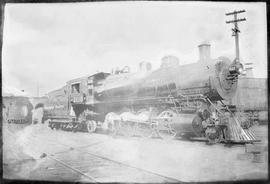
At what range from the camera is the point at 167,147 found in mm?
4457


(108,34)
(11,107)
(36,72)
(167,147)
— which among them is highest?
(108,34)

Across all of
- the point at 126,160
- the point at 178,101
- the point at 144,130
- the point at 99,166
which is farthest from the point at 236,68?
the point at 99,166

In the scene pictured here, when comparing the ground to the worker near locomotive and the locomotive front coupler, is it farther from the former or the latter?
the locomotive front coupler

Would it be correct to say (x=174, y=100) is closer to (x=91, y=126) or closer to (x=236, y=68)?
(x=236, y=68)

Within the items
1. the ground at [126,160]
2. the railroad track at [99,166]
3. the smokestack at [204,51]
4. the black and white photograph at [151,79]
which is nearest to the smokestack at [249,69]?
the black and white photograph at [151,79]

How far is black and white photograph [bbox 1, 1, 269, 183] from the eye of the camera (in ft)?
13.6

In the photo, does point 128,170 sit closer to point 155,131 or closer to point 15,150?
point 155,131

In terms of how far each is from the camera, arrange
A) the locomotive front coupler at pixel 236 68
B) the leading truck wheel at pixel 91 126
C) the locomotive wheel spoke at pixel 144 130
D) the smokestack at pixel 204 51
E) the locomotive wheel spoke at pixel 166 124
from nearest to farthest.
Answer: the smokestack at pixel 204 51
the locomotive front coupler at pixel 236 68
the locomotive wheel spoke at pixel 166 124
the locomotive wheel spoke at pixel 144 130
the leading truck wheel at pixel 91 126

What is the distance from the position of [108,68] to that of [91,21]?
78 cm

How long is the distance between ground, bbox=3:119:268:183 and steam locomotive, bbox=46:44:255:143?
25cm

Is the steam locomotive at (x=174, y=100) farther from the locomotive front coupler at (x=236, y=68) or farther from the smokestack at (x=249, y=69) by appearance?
the smokestack at (x=249, y=69)

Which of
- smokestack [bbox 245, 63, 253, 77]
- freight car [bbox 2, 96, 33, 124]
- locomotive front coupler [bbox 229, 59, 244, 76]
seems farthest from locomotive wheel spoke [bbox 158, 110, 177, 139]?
freight car [bbox 2, 96, 33, 124]

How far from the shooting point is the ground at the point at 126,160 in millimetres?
3988

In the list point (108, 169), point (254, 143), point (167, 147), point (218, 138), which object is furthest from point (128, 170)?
point (254, 143)
